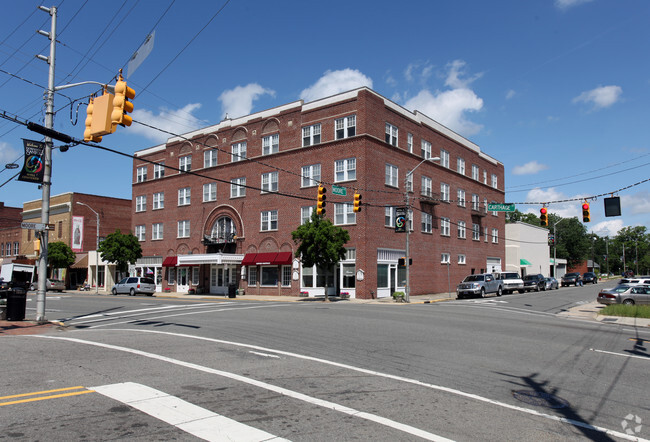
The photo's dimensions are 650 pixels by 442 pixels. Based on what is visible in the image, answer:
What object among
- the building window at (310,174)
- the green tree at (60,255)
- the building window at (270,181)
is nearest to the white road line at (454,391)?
the building window at (310,174)

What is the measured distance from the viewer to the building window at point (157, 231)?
5203 cm

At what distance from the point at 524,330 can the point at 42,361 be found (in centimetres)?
1339

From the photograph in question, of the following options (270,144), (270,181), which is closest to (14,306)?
(270,181)

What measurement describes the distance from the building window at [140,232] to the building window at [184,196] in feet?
22.9

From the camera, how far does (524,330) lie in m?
15.6

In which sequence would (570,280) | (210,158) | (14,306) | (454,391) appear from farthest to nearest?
(570,280), (210,158), (14,306), (454,391)

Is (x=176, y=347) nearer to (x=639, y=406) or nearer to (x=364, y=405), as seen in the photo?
(x=364, y=405)

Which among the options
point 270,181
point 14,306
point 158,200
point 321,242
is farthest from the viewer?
point 158,200

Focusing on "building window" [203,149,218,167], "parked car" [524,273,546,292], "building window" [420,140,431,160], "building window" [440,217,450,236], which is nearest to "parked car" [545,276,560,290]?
"parked car" [524,273,546,292]

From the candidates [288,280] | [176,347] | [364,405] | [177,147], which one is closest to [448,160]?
[288,280]

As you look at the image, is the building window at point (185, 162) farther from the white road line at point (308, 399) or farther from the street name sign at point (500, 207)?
the white road line at point (308, 399)

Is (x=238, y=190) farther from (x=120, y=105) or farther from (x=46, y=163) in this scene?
(x=120, y=105)

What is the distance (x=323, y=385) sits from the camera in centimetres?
785

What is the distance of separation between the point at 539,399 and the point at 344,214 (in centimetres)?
2972
